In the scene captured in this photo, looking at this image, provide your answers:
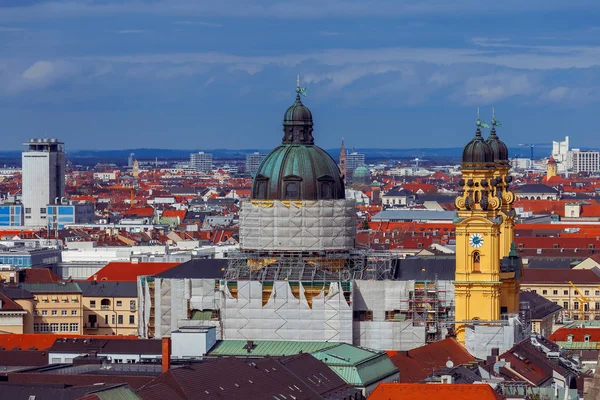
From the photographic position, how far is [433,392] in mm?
59188

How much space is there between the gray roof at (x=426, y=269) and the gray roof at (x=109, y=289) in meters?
25.1

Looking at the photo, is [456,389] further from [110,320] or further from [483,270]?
[110,320]

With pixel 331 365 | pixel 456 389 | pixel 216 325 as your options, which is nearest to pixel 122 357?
pixel 216 325

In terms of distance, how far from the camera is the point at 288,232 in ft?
261

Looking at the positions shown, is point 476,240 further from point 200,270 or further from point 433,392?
point 433,392

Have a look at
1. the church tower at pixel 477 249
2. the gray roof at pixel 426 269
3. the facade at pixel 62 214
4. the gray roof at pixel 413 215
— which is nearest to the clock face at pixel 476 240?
the church tower at pixel 477 249

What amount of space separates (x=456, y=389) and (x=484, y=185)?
19690 mm

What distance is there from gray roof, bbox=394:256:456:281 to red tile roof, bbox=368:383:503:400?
20.0 meters

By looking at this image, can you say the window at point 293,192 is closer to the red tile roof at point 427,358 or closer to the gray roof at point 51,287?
the red tile roof at point 427,358

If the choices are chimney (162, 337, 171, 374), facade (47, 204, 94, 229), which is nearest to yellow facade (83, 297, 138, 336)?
chimney (162, 337, 171, 374)

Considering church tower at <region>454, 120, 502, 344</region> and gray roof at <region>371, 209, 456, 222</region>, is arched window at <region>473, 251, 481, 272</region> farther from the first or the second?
gray roof at <region>371, 209, 456, 222</region>

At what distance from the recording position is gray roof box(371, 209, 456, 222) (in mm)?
187950

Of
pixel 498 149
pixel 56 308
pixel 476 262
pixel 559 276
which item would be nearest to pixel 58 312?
pixel 56 308

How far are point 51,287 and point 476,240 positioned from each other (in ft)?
108
